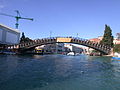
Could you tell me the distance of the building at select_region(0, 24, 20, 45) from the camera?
56750 mm

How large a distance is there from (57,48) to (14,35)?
57438 mm

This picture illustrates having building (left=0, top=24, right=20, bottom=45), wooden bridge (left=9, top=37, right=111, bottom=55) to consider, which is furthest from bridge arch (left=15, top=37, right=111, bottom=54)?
building (left=0, top=24, right=20, bottom=45)

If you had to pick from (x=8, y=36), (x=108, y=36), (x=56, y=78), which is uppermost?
(x=8, y=36)

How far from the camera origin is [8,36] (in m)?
62.0

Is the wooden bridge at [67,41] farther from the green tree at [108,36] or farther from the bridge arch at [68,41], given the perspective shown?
the green tree at [108,36]

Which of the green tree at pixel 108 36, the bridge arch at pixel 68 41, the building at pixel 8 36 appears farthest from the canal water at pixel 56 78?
the building at pixel 8 36

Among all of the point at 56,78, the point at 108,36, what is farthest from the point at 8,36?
the point at 56,78

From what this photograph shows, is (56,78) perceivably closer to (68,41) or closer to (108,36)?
(68,41)

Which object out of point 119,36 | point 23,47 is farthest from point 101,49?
point 119,36

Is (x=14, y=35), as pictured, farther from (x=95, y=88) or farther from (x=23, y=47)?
(x=95, y=88)

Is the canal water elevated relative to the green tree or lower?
lower

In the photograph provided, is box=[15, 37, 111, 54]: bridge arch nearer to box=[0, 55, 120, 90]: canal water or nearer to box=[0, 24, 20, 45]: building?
box=[0, 24, 20, 45]: building

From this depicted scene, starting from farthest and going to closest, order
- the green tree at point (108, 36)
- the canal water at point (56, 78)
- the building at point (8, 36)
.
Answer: the building at point (8, 36)
the green tree at point (108, 36)
the canal water at point (56, 78)

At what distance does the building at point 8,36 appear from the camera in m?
56.8
